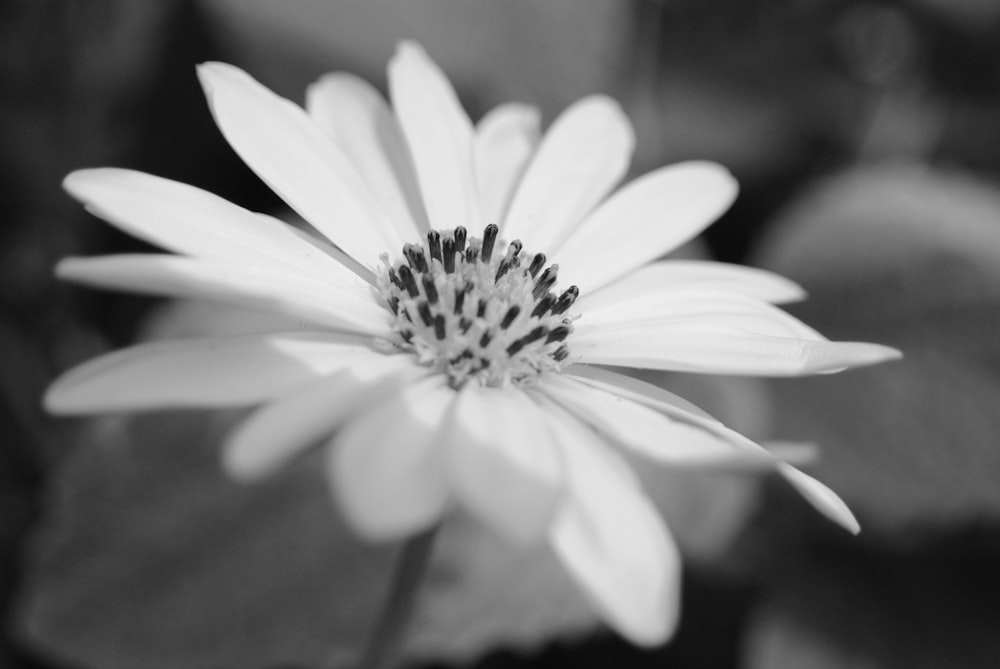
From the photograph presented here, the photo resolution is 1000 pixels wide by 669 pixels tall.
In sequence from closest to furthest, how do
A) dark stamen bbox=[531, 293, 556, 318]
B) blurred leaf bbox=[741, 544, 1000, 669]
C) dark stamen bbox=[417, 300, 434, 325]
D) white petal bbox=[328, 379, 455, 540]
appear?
white petal bbox=[328, 379, 455, 540] → dark stamen bbox=[417, 300, 434, 325] → dark stamen bbox=[531, 293, 556, 318] → blurred leaf bbox=[741, 544, 1000, 669]

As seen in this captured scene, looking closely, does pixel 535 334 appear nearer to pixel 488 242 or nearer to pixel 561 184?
pixel 488 242

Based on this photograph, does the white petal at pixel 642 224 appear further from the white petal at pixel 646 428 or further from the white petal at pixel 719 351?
the white petal at pixel 646 428

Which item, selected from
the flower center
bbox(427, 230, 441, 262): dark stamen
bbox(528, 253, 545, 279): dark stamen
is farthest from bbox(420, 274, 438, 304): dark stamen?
bbox(528, 253, 545, 279): dark stamen

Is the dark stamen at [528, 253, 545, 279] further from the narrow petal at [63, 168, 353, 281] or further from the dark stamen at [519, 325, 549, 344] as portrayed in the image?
the narrow petal at [63, 168, 353, 281]

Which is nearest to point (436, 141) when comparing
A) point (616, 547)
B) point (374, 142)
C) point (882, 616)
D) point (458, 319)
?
point (374, 142)

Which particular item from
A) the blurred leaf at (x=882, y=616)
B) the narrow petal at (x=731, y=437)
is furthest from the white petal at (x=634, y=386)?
→ the blurred leaf at (x=882, y=616)

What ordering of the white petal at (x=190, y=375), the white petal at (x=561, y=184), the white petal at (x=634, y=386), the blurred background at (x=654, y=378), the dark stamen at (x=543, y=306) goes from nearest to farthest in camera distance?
the white petal at (x=190, y=375)
the white petal at (x=634, y=386)
the dark stamen at (x=543, y=306)
the white petal at (x=561, y=184)
the blurred background at (x=654, y=378)

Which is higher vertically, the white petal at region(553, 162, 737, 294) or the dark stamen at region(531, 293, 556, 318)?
the white petal at region(553, 162, 737, 294)
